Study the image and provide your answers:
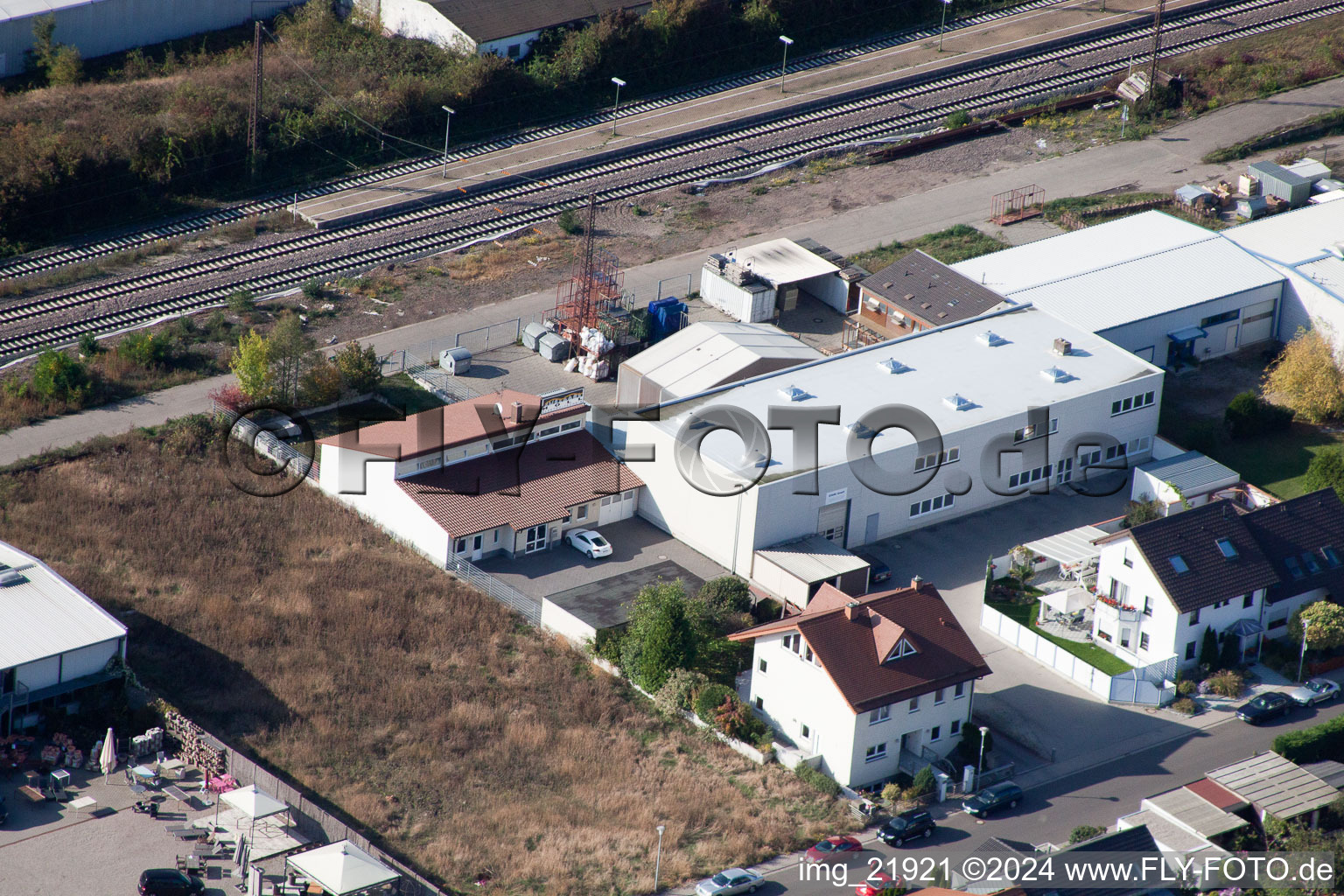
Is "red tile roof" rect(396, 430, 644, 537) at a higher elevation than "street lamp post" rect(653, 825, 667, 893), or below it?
higher

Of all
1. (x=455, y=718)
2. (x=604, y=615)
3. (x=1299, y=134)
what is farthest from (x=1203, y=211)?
(x=455, y=718)

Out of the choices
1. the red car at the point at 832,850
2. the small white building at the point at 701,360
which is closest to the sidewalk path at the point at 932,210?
the small white building at the point at 701,360

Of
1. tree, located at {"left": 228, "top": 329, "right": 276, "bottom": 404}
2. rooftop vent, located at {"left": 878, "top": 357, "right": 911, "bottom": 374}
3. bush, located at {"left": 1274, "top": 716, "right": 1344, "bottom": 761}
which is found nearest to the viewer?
bush, located at {"left": 1274, "top": 716, "right": 1344, "bottom": 761}

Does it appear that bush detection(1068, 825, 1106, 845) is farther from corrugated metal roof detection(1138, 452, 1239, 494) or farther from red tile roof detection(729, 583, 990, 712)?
corrugated metal roof detection(1138, 452, 1239, 494)

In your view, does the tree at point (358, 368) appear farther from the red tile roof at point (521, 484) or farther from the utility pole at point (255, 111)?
the utility pole at point (255, 111)

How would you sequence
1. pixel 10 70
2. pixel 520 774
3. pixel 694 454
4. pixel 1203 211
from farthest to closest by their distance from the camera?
pixel 10 70 → pixel 1203 211 → pixel 694 454 → pixel 520 774

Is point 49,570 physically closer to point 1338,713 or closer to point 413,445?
point 413,445

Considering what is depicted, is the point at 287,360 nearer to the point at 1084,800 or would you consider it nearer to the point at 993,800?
the point at 993,800

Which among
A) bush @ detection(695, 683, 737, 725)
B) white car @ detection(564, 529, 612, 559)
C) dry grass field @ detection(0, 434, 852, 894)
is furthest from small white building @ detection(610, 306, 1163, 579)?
dry grass field @ detection(0, 434, 852, 894)
